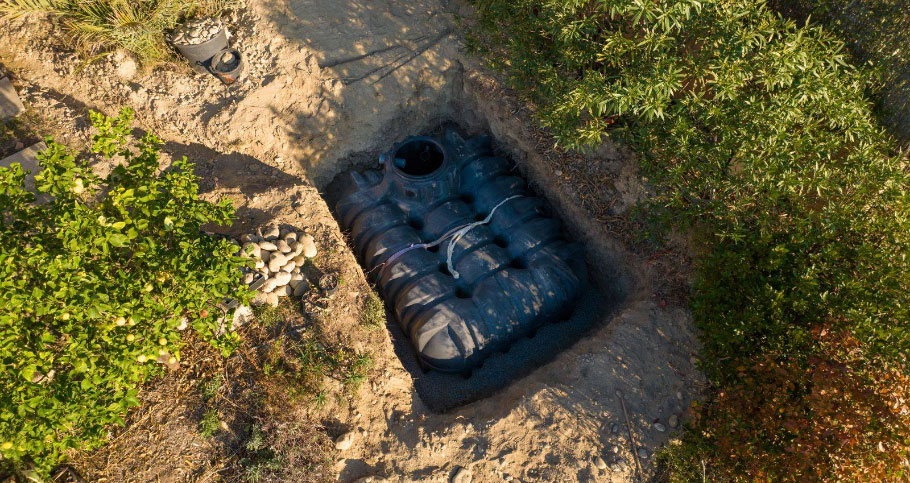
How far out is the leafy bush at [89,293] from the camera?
3.69m

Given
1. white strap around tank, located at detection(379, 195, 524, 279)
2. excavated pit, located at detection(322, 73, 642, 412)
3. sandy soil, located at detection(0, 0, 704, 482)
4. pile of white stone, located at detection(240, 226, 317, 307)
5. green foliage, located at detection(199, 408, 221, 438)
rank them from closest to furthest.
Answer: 1. green foliage, located at detection(199, 408, 221, 438)
2. sandy soil, located at detection(0, 0, 704, 482)
3. pile of white stone, located at detection(240, 226, 317, 307)
4. excavated pit, located at detection(322, 73, 642, 412)
5. white strap around tank, located at detection(379, 195, 524, 279)

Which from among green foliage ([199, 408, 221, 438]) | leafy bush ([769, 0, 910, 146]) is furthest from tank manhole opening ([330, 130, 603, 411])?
leafy bush ([769, 0, 910, 146])

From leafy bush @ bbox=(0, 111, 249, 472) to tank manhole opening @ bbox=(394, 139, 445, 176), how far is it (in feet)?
11.8

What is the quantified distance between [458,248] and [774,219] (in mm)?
3845

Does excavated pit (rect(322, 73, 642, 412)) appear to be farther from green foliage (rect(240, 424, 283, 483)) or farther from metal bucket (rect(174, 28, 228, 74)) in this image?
metal bucket (rect(174, 28, 228, 74))

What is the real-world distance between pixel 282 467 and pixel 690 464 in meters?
4.33

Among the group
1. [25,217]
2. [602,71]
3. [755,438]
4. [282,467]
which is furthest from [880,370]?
[25,217]

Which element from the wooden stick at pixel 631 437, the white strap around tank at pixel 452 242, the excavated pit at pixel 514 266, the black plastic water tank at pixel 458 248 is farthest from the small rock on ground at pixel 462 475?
the white strap around tank at pixel 452 242

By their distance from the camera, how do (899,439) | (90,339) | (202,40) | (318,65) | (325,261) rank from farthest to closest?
(318,65) → (202,40) → (325,261) → (899,439) → (90,339)

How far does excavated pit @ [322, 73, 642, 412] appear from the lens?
22.4ft

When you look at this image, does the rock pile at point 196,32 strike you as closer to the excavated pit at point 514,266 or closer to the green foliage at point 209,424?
the excavated pit at point 514,266

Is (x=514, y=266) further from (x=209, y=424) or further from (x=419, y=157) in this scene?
(x=209, y=424)

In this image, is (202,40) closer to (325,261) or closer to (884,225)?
(325,261)

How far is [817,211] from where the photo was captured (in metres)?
5.36
